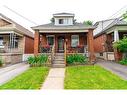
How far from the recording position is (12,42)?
24.0 meters

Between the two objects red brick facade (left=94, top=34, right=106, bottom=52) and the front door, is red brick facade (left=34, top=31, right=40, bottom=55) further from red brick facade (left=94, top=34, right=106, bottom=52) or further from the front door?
red brick facade (left=94, top=34, right=106, bottom=52)

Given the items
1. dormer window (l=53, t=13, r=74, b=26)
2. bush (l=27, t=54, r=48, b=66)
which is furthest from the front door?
bush (l=27, t=54, r=48, b=66)

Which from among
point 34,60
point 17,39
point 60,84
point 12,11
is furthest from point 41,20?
point 60,84

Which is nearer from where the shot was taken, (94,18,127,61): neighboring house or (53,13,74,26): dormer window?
(94,18,127,61): neighboring house

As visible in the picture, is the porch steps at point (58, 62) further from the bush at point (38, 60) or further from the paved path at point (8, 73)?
the paved path at point (8, 73)

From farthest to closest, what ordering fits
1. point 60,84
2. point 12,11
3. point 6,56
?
point 12,11 < point 6,56 < point 60,84

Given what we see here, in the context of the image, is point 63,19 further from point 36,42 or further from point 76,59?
point 76,59

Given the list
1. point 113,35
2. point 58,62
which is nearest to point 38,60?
point 58,62

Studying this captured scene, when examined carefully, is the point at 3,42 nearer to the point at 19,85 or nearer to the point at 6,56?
the point at 6,56

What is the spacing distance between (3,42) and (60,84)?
17911mm

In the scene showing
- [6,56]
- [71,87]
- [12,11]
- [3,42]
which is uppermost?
[12,11]

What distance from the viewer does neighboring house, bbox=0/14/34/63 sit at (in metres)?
22.9
